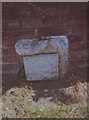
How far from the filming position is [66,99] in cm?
204

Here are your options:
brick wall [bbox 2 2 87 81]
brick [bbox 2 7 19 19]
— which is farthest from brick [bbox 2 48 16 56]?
brick [bbox 2 7 19 19]

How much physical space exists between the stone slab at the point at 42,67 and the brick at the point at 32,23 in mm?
440

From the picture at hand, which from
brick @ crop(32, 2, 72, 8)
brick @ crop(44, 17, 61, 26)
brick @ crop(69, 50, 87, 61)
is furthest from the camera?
brick @ crop(69, 50, 87, 61)

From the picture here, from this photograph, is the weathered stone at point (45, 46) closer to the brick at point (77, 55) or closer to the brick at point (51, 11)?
the brick at point (77, 55)

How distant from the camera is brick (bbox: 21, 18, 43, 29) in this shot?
1.92 meters

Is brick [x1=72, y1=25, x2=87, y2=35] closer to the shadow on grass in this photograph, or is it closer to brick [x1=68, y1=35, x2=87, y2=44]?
brick [x1=68, y1=35, x2=87, y2=44]

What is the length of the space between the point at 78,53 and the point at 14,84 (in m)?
1.09

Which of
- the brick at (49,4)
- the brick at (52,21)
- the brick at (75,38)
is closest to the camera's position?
the brick at (49,4)

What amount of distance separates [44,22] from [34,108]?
1.15 metres

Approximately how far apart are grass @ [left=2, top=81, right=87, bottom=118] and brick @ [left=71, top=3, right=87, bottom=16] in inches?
46.1

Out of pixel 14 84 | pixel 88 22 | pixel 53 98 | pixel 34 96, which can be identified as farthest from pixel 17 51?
pixel 88 22

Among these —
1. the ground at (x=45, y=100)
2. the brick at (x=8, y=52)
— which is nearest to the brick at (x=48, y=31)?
the brick at (x=8, y=52)

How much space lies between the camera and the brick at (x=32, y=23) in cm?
192

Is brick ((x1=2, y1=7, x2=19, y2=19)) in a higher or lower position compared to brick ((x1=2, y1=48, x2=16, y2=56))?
higher
